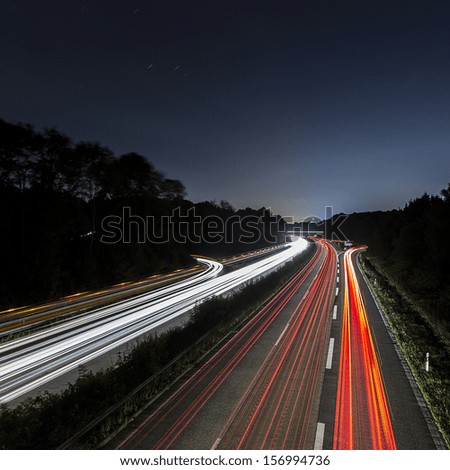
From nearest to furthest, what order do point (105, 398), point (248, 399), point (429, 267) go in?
point (105, 398) < point (248, 399) < point (429, 267)

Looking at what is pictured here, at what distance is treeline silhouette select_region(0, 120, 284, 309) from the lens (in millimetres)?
24375

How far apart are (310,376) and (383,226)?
211 ft

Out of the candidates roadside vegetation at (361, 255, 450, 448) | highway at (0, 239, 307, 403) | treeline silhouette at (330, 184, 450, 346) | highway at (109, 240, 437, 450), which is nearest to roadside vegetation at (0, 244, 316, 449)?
highway at (109, 240, 437, 450)

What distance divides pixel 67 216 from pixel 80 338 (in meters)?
13.2

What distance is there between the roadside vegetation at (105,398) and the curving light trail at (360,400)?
241 inches

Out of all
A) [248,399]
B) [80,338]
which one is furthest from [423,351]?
[80,338]

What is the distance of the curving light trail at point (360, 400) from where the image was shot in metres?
8.44

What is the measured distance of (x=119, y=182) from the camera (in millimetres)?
37094

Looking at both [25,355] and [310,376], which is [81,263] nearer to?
[25,355]

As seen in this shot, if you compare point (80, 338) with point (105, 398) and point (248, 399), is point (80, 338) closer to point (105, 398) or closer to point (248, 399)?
point (105, 398)

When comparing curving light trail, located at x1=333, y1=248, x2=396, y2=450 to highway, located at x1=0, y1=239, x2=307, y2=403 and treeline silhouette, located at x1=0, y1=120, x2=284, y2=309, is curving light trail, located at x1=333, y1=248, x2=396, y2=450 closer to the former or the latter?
highway, located at x1=0, y1=239, x2=307, y2=403

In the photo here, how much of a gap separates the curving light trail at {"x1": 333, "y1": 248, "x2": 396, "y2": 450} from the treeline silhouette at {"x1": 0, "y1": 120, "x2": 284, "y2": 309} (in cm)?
2265

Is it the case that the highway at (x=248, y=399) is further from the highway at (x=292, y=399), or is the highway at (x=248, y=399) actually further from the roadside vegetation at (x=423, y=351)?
the roadside vegetation at (x=423, y=351)

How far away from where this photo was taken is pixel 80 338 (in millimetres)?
16906
